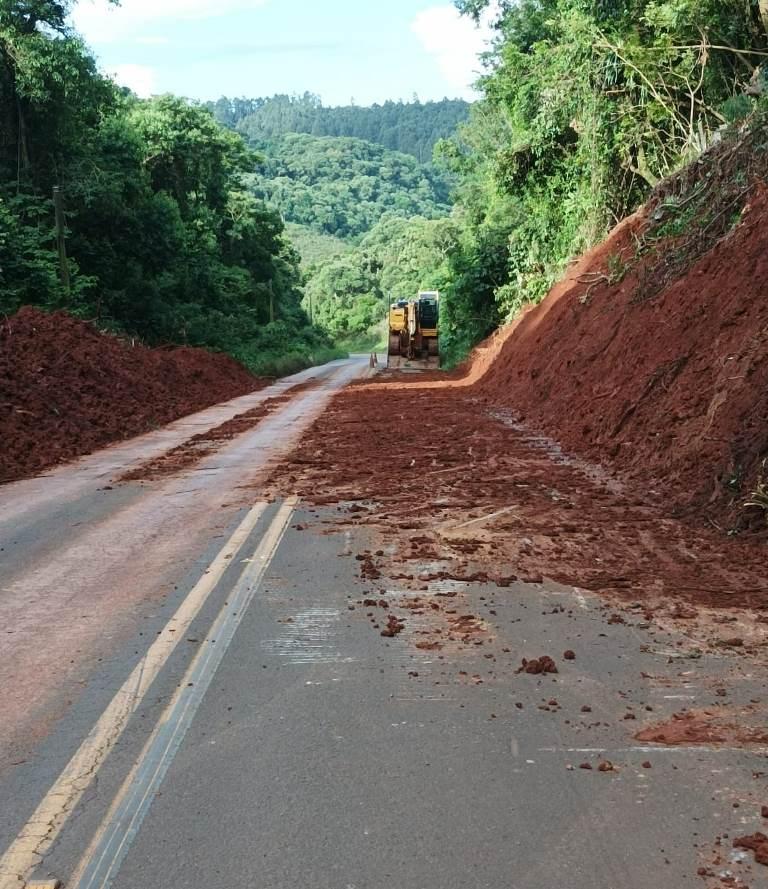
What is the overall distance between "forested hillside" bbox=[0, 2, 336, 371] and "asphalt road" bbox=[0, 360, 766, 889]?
22607 millimetres

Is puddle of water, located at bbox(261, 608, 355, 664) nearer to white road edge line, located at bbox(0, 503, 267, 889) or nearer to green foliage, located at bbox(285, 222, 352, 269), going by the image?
white road edge line, located at bbox(0, 503, 267, 889)

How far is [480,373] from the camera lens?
33375 millimetres

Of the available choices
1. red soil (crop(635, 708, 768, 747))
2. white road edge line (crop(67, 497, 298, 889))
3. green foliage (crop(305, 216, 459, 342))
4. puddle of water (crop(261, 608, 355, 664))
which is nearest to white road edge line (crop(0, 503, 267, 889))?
white road edge line (crop(67, 497, 298, 889))

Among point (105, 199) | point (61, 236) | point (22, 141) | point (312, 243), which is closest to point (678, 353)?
point (61, 236)

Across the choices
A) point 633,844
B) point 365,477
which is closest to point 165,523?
point 365,477

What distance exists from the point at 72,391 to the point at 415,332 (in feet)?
82.1

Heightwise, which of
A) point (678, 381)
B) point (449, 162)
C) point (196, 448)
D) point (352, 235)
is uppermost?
point (352, 235)

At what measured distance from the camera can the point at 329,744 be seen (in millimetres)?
4270

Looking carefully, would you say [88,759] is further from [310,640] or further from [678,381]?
[678,381]

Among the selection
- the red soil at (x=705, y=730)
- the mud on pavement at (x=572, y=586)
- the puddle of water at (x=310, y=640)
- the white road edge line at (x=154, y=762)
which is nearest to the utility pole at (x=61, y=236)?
the mud on pavement at (x=572, y=586)

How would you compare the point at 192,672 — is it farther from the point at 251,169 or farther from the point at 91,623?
the point at 251,169

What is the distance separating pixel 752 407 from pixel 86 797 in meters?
7.50

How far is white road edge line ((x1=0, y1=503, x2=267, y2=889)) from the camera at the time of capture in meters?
3.39

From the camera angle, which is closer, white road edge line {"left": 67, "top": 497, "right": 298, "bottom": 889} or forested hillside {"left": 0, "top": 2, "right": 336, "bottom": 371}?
white road edge line {"left": 67, "top": 497, "right": 298, "bottom": 889}
